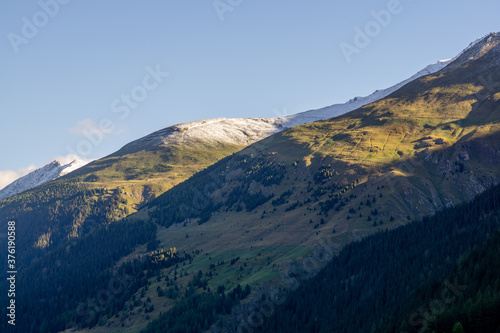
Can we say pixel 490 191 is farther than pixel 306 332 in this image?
Yes

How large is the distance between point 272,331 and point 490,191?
107266 mm

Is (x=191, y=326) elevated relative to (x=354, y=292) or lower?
elevated

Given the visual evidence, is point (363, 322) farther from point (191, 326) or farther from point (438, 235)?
point (191, 326)

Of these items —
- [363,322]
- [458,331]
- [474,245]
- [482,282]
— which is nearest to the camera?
[458,331]

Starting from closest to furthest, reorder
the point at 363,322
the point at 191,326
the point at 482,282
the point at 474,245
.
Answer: the point at 482,282 < the point at 363,322 < the point at 474,245 < the point at 191,326

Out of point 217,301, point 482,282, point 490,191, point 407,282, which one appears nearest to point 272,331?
point 217,301

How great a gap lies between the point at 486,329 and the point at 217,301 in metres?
112

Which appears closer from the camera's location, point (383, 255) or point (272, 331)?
point (272, 331)

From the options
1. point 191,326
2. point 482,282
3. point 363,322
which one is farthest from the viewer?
point 191,326

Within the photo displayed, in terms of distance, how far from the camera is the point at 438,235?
7269 inches

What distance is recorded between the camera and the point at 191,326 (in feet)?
602

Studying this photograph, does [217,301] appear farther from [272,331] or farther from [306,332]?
[306,332]

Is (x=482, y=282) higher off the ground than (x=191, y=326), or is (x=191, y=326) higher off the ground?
(x=191, y=326)

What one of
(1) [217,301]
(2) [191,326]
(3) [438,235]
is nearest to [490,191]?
(3) [438,235]
